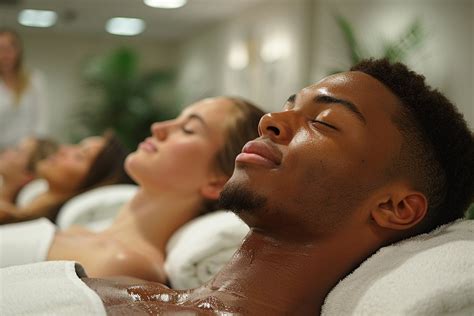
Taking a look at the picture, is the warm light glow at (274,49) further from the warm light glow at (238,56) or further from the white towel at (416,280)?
the white towel at (416,280)

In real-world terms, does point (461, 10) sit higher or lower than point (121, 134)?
higher

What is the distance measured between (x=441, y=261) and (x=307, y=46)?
3949 millimetres

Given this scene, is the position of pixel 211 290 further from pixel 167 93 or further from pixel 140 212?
pixel 167 93

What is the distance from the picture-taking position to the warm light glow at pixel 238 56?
5383 millimetres

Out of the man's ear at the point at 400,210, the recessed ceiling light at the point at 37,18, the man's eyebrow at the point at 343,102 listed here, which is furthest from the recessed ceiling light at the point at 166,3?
the man's ear at the point at 400,210

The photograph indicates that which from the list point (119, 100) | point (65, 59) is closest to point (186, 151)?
point (119, 100)

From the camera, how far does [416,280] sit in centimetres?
94

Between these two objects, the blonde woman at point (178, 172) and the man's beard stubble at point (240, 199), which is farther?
the blonde woman at point (178, 172)

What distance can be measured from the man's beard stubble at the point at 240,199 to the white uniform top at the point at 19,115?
159 inches

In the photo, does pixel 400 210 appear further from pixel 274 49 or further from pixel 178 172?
pixel 274 49

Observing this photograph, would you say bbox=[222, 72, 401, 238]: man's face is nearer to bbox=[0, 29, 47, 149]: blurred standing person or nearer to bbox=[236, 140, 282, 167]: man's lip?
bbox=[236, 140, 282, 167]: man's lip

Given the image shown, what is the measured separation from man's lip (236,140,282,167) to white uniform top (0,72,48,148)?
4.04 metres

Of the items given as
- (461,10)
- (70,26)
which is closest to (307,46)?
(461,10)

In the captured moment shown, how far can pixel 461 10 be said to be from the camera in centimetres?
325
